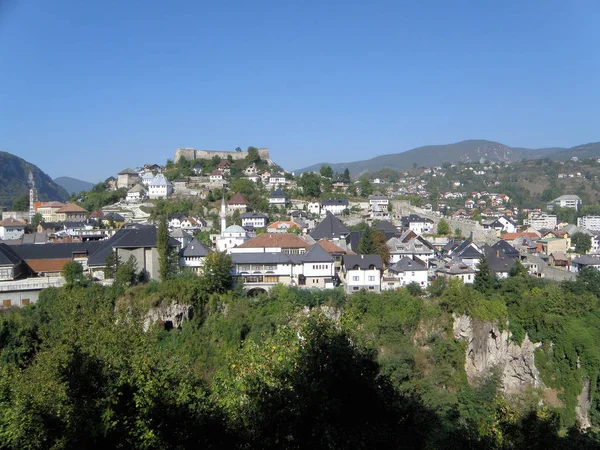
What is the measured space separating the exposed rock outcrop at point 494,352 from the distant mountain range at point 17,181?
9303 centimetres

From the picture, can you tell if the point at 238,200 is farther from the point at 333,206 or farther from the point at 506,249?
the point at 506,249

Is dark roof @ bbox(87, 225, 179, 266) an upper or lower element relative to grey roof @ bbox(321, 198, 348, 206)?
lower

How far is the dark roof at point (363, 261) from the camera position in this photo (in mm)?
23109

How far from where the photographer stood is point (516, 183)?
104m

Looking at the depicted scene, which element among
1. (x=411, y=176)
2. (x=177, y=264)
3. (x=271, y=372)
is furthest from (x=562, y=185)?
(x=271, y=372)

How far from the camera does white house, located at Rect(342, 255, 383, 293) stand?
75.7 ft

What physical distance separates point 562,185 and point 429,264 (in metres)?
81.6

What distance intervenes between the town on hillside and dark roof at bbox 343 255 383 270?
6cm

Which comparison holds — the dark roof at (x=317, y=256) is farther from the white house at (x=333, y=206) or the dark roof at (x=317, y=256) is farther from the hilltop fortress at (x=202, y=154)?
the hilltop fortress at (x=202, y=154)

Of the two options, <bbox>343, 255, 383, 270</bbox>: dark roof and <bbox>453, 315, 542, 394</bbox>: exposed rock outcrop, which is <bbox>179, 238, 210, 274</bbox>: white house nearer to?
<bbox>343, 255, 383, 270</bbox>: dark roof

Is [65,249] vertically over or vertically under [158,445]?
over

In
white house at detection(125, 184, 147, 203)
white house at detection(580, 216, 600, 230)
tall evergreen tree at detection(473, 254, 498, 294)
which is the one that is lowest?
white house at detection(580, 216, 600, 230)

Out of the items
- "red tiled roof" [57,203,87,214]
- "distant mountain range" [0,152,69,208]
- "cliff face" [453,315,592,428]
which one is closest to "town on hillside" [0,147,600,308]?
"red tiled roof" [57,203,87,214]

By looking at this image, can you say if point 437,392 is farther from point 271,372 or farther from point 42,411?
point 42,411
